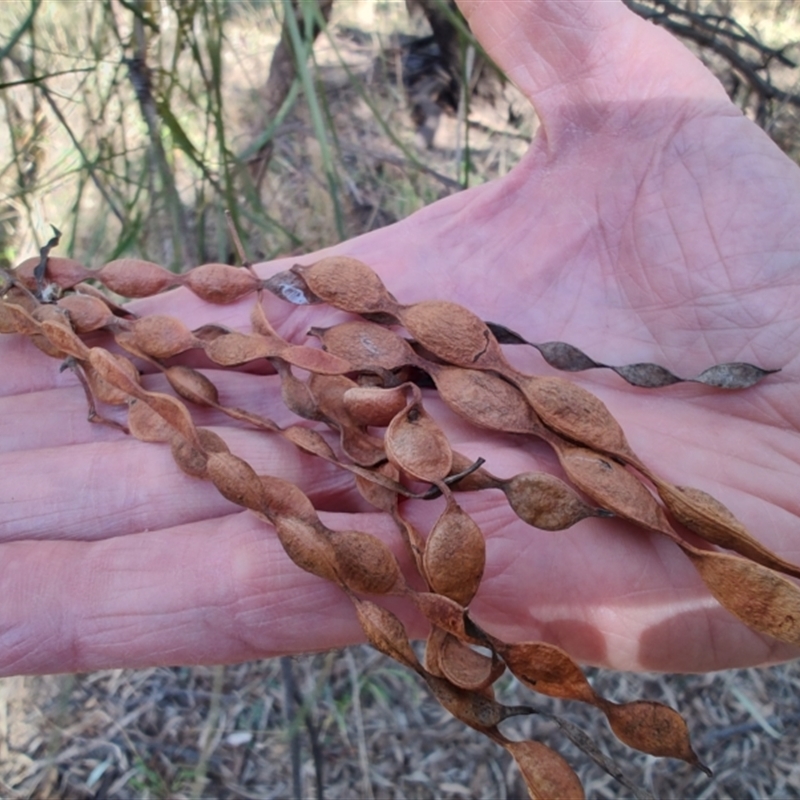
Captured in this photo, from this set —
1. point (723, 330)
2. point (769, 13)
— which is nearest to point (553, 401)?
point (723, 330)

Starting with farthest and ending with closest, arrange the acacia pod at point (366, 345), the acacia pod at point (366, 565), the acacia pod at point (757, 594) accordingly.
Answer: the acacia pod at point (366, 345) → the acacia pod at point (366, 565) → the acacia pod at point (757, 594)

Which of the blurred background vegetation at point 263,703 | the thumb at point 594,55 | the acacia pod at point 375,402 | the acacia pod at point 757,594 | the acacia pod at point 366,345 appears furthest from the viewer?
the blurred background vegetation at point 263,703

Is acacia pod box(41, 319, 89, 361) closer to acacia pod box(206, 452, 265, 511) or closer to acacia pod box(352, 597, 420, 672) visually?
acacia pod box(206, 452, 265, 511)

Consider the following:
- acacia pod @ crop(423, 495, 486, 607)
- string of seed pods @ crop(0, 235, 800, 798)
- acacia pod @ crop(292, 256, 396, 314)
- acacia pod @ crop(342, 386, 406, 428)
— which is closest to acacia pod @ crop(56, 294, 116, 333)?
string of seed pods @ crop(0, 235, 800, 798)

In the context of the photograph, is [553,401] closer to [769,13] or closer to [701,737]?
[701,737]

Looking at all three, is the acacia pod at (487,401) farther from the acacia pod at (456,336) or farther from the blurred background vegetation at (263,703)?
the blurred background vegetation at (263,703)

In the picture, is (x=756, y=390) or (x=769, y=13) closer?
(x=756, y=390)

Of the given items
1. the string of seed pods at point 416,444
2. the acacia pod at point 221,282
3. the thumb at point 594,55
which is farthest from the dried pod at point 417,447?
the thumb at point 594,55
